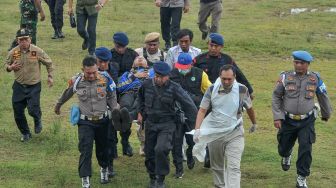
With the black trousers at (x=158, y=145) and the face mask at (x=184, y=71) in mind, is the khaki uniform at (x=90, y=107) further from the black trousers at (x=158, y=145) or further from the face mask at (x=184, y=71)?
the face mask at (x=184, y=71)

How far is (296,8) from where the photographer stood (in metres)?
27.6

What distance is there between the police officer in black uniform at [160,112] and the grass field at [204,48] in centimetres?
75

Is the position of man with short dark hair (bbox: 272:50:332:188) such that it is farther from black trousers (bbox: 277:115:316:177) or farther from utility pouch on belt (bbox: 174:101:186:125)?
utility pouch on belt (bbox: 174:101:186:125)

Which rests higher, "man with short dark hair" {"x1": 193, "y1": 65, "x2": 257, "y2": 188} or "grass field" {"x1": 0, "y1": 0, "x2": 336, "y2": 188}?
"man with short dark hair" {"x1": 193, "y1": 65, "x2": 257, "y2": 188}

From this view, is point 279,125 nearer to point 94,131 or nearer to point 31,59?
point 94,131

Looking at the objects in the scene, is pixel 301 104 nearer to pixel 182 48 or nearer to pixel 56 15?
pixel 182 48

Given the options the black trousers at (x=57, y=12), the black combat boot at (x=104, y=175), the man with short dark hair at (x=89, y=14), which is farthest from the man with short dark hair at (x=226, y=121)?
the black trousers at (x=57, y=12)

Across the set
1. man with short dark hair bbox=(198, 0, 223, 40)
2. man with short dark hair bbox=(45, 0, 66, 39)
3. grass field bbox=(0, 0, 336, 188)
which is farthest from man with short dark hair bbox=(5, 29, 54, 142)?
man with short dark hair bbox=(45, 0, 66, 39)

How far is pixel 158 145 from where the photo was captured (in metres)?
10.6

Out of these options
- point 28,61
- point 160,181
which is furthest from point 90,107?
point 28,61

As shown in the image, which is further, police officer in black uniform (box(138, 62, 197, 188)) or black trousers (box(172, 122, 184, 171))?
black trousers (box(172, 122, 184, 171))

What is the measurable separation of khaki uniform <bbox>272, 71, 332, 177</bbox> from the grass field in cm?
69

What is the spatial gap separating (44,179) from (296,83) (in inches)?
157

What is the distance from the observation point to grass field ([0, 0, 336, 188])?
11.7 metres
